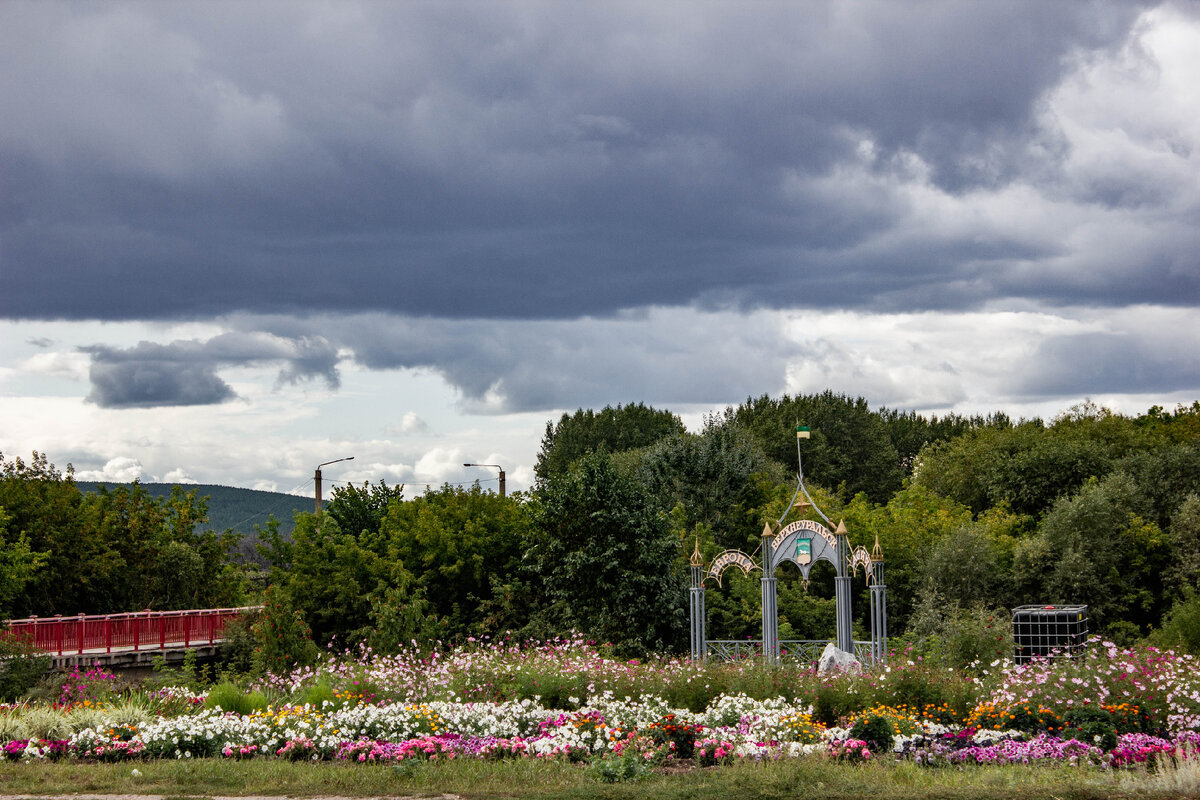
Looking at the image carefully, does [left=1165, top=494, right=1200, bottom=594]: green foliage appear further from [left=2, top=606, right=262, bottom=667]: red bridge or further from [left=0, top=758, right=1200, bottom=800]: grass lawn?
[left=2, top=606, right=262, bottom=667]: red bridge

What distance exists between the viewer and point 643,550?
2669cm

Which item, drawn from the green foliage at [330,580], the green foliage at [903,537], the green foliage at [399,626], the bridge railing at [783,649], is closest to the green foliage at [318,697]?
the green foliage at [399,626]

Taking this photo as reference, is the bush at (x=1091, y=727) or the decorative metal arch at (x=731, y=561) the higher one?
the decorative metal arch at (x=731, y=561)

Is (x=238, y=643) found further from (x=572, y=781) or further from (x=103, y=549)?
(x=572, y=781)

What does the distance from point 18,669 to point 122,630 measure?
778cm

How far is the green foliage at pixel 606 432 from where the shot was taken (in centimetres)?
7469

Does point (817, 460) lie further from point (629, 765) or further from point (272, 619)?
point (629, 765)

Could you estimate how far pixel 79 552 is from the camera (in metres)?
34.7

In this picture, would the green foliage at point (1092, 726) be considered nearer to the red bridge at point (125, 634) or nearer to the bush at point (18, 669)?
the bush at point (18, 669)

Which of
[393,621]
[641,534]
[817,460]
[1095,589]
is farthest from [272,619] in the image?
[817,460]

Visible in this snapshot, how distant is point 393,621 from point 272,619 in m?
2.95

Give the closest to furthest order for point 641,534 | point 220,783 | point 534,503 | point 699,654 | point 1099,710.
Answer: point 220,783 → point 1099,710 → point 699,654 → point 641,534 → point 534,503

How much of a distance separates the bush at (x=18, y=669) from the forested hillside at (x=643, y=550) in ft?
17.0

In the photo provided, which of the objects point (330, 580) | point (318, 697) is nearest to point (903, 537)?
point (330, 580)
